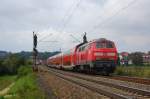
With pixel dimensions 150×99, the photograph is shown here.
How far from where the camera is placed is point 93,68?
34125 millimetres

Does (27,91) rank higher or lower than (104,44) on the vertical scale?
lower

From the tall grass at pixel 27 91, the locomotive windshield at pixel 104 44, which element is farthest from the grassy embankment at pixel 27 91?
the locomotive windshield at pixel 104 44

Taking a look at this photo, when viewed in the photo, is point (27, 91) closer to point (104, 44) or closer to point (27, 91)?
point (27, 91)

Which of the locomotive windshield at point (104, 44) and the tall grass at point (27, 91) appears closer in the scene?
the tall grass at point (27, 91)

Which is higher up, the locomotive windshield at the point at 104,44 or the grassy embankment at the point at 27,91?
the locomotive windshield at the point at 104,44

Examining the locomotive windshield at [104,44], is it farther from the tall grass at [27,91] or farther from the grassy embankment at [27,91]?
the tall grass at [27,91]

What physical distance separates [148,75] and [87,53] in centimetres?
691

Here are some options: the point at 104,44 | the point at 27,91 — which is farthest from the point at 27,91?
the point at 104,44

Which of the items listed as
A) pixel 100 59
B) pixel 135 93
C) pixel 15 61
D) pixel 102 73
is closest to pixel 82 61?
pixel 102 73

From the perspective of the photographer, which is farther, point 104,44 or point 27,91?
point 104,44

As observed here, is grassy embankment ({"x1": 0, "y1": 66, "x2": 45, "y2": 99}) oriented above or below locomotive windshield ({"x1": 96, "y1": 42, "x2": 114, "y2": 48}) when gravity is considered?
below

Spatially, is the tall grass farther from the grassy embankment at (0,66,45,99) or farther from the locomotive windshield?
the locomotive windshield

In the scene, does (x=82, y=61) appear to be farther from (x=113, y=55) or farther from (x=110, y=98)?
(x=110, y=98)

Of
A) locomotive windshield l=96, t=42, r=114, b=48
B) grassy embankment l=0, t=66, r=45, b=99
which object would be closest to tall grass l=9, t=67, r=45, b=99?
grassy embankment l=0, t=66, r=45, b=99
